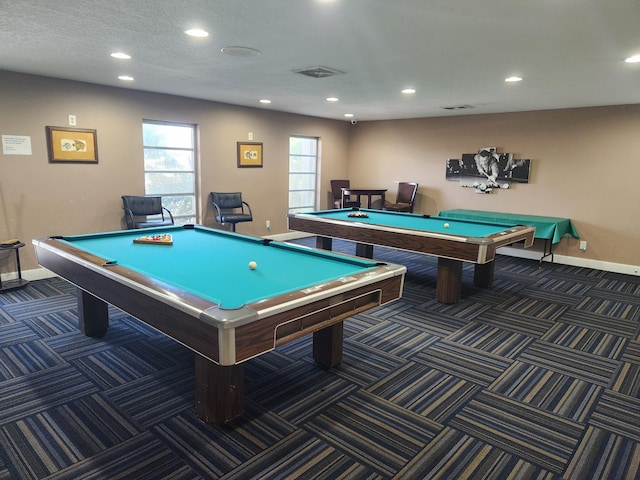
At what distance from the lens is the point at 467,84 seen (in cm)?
436

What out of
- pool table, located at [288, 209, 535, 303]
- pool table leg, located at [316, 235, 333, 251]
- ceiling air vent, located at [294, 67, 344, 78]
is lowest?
pool table leg, located at [316, 235, 333, 251]

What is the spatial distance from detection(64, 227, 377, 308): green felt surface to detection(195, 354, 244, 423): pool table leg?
42cm

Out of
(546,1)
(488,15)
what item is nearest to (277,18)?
(488,15)

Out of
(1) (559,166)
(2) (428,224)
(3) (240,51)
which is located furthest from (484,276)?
(3) (240,51)

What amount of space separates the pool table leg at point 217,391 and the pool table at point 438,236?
247cm

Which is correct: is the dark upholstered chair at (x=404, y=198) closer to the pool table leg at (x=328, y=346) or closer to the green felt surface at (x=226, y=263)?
the green felt surface at (x=226, y=263)

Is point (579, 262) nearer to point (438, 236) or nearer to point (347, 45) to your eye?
point (438, 236)

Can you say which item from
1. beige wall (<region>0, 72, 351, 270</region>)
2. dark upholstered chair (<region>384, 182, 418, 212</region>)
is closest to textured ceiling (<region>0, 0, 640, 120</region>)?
beige wall (<region>0, 72, 351, 270</region>)

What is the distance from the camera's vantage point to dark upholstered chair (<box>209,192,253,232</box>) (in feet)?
19.9

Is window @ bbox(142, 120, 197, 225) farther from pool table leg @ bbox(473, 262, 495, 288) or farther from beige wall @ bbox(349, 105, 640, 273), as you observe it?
pool table leg @ bbox(473, 262, 495, 288)

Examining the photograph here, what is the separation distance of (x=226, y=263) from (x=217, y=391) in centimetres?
79

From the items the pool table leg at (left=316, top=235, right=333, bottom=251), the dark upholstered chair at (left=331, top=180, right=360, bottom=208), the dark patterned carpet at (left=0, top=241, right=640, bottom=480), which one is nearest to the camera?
the dark patterned carpet at (left=0, top=241, right=640, bottom=480)

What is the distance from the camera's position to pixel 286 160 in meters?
7.39

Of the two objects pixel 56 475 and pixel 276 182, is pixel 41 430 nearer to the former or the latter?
pixel 56 475
